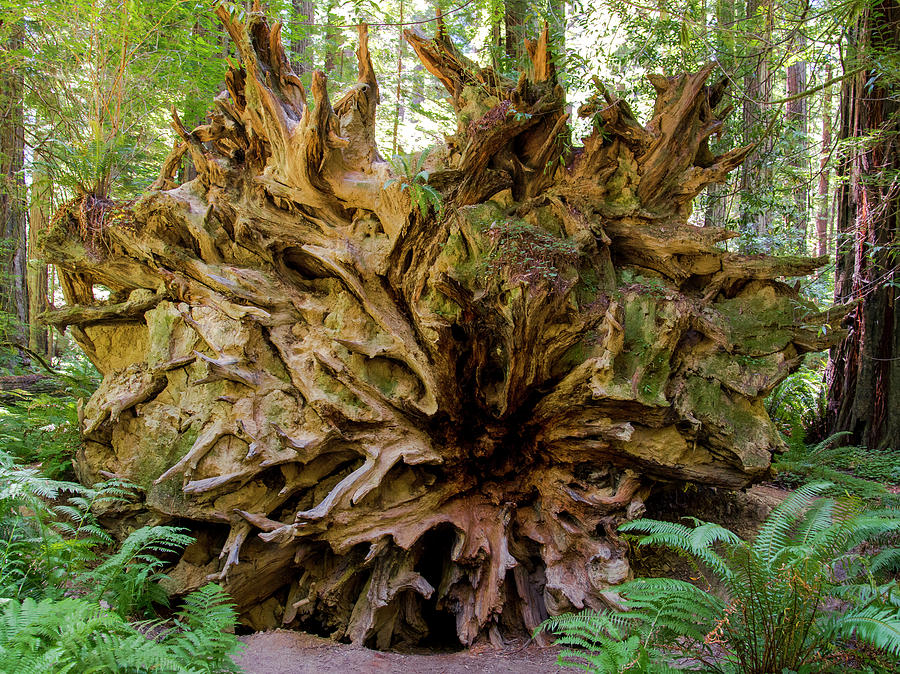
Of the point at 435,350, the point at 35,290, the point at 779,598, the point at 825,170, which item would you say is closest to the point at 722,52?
the point at 825,170

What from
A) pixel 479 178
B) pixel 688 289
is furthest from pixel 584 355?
pixel 479 178

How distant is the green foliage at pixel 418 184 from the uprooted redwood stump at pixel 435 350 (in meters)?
0.04

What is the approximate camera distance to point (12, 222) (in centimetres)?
1049

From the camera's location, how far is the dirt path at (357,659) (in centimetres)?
405

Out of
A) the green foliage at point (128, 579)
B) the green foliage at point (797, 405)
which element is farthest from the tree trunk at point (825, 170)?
the green foliage at point (128, 579)

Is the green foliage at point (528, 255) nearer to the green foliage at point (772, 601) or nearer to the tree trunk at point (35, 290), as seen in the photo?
the green foliage at point (772, 601)

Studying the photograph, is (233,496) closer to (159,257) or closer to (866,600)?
(159,257)

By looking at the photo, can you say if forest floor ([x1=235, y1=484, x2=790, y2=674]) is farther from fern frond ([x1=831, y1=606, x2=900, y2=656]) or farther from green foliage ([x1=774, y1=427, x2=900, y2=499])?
fern frond ([x1=831, y1=606, x2=900, y2=656])

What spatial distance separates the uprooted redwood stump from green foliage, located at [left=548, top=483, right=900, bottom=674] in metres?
1.38

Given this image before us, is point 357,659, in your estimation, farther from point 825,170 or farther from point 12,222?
point 12,222

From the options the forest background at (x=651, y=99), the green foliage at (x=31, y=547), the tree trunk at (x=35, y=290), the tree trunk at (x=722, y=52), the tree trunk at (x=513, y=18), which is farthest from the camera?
the tree trunk at (x=35, y=290)

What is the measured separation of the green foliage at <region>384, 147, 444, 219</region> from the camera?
4.60 meters

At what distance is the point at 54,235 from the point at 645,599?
643 cm

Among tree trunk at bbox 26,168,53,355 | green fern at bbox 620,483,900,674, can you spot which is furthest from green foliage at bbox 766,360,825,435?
tree trunk at bbox 26,168,53,355
